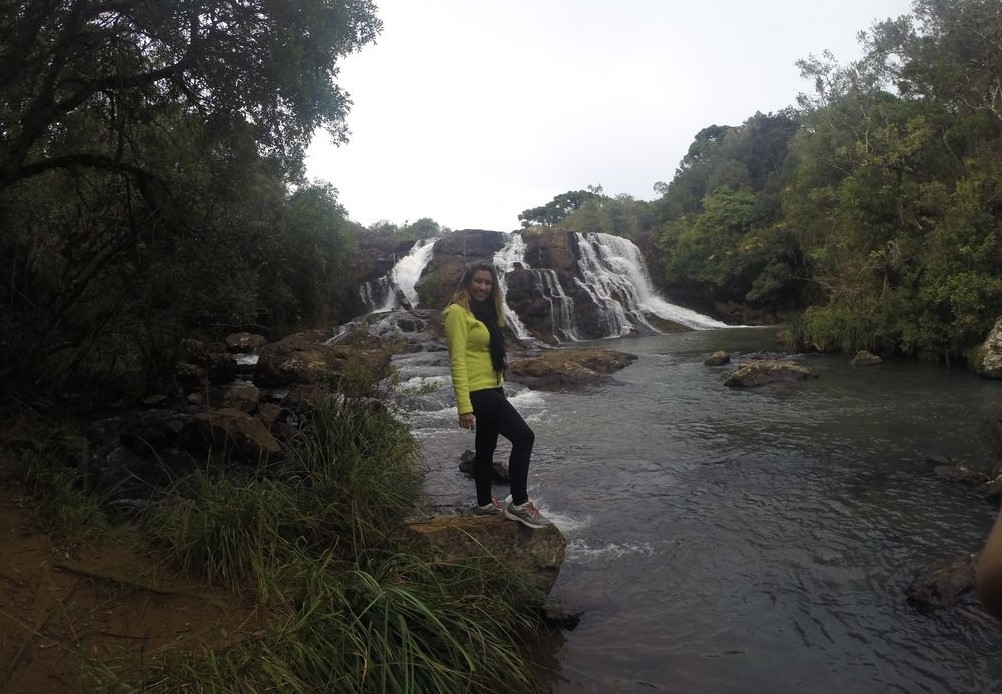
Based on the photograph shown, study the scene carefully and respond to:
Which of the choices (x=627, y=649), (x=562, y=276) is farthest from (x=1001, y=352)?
(x=562, y=276)

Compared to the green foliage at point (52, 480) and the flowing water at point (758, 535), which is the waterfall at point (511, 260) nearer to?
the flowing water at point (758, 535)

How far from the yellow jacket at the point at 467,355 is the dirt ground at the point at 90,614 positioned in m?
1.85

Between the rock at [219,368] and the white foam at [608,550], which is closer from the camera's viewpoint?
the white foam at [608,550]

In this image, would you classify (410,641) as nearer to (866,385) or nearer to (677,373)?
(866,385)

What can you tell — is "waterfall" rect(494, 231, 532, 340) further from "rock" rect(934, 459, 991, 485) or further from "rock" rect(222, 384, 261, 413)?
"rock" rect(934, 459, 991, 485)

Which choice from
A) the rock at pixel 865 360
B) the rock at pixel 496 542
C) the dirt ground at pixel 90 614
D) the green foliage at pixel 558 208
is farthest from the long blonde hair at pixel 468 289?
the green foliage at pixel 558 208

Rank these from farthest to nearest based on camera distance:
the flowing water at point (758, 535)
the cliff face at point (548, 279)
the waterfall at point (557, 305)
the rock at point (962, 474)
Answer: the cliff face at point (548, 279) < the waterfall at point (557, 305) < the rock at point (962, 474) < the flowing water at point (758, 535)

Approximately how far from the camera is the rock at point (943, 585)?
4.27 metres

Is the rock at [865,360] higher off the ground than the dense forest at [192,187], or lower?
lower

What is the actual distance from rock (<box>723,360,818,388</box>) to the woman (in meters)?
10.3

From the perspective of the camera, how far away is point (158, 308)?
9156 millimetres

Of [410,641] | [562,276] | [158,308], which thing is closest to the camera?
[410,641]

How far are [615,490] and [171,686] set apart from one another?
5.02 m

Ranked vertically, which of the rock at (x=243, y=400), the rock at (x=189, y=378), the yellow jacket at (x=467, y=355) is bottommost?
the rock at (x=243, y=400)
